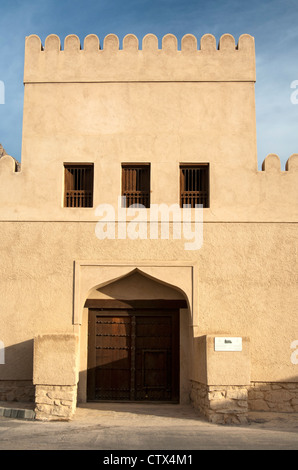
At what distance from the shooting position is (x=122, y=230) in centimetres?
1152

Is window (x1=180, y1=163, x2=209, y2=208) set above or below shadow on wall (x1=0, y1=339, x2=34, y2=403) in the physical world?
above

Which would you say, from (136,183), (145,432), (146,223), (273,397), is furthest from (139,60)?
(145,432)

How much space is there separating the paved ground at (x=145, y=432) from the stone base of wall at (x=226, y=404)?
0.24 metres

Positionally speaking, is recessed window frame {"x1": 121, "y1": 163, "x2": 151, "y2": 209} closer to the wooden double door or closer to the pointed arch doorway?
the pointed arch doorway

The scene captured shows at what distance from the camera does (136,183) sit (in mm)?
11945

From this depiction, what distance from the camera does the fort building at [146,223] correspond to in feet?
36.9

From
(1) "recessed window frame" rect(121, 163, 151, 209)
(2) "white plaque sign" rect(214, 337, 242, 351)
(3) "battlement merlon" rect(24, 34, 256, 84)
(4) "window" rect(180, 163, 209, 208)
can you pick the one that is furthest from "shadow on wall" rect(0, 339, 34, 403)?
(3) "battlement merlon" rect(24, 34, 256, 84)

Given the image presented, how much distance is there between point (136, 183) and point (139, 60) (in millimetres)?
2663

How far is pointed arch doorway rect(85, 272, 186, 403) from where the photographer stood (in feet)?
38.7

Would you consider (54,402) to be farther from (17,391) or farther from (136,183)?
(136,183)

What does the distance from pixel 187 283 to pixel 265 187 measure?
101 inches

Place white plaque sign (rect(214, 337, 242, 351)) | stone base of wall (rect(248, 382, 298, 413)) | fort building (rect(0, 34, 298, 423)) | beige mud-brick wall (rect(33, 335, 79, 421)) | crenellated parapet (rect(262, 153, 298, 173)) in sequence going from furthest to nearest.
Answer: crenellated parapet (rect(262, 153, 298, 173)), fort building (rect(0, 34, 298, 423)), stone base of wall (rect(248, 382, 298, 413)), white plaque sign (rect(214, 337, 242, 351)), beige mud-brick wall (rect(33, 335, 79, 421))

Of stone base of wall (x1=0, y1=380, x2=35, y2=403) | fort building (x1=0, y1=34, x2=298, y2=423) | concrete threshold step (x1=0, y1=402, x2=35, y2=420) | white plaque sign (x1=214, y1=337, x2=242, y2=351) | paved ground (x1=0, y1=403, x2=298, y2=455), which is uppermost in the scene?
fort building (x1=0, y1=34, x2=298, y2=423)

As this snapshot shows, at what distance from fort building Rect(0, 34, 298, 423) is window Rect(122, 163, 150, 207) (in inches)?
0.9
